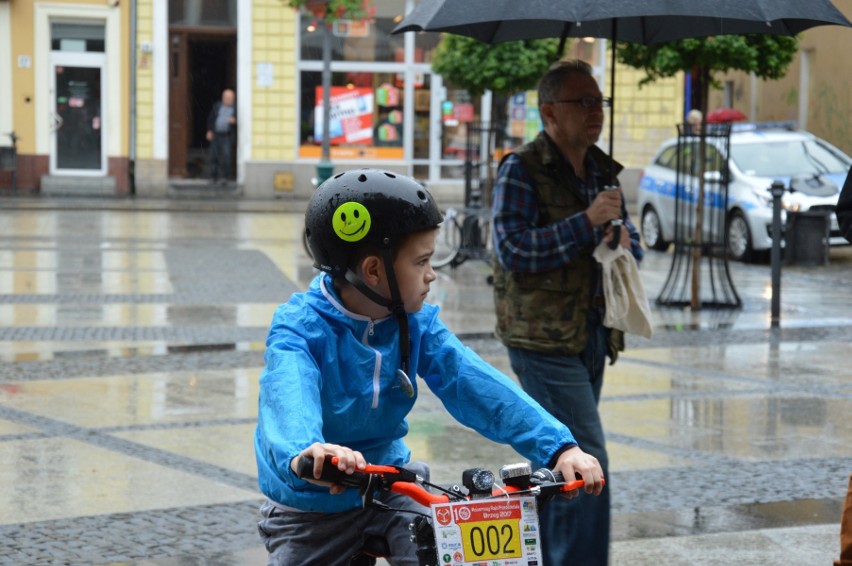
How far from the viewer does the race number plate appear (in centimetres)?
253

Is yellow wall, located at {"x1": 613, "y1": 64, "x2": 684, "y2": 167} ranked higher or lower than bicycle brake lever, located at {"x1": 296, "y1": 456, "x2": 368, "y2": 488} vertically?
higher

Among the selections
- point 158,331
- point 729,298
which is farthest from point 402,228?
point 729,298

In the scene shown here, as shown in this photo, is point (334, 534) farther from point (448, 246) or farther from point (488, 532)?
point (448, 246)

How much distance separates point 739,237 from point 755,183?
2.39ft

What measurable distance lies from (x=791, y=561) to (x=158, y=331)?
21.8 feet

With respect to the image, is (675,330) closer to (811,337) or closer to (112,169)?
(811,337)

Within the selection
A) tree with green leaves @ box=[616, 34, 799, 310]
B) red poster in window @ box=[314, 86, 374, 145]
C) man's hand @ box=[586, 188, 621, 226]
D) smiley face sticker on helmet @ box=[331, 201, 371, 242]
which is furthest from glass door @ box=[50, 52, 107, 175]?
smiley face sticker on helmet @ box=[331, 201, 371, 242]

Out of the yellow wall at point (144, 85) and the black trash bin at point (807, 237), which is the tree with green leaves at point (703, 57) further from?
the yellow wall at point (144, 85)

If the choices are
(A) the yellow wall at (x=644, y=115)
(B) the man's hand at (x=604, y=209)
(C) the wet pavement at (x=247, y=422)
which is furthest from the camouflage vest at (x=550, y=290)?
(A) the yellow wall at (x=644, y=115)

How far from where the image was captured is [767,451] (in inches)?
273

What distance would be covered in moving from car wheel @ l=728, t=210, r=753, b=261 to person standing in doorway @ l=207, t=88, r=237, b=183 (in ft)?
42.2

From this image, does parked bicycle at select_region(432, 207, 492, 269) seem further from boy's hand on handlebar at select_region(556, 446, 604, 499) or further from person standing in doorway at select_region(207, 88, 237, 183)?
boy's hand on handlebar at select_region(556, 446, 604, 499)

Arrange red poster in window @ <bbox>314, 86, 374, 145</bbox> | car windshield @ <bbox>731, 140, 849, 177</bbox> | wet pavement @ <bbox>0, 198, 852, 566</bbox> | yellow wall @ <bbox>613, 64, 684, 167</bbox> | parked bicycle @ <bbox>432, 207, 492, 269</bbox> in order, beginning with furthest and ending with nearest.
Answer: yellow wall @ <bbox>613, 64, 684, 167</bbox>
red poster in window @ <bbox>314, 86, 374, 145</bbox>
car windshield @ <bbox>731, 140, 849, 177</bbox>
parked bicycle @ <bbox>432, 207, 492, 269</bbox>
wet pavement @ <bbox>0, 198, 852, 566</bbox>

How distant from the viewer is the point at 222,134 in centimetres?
2750
